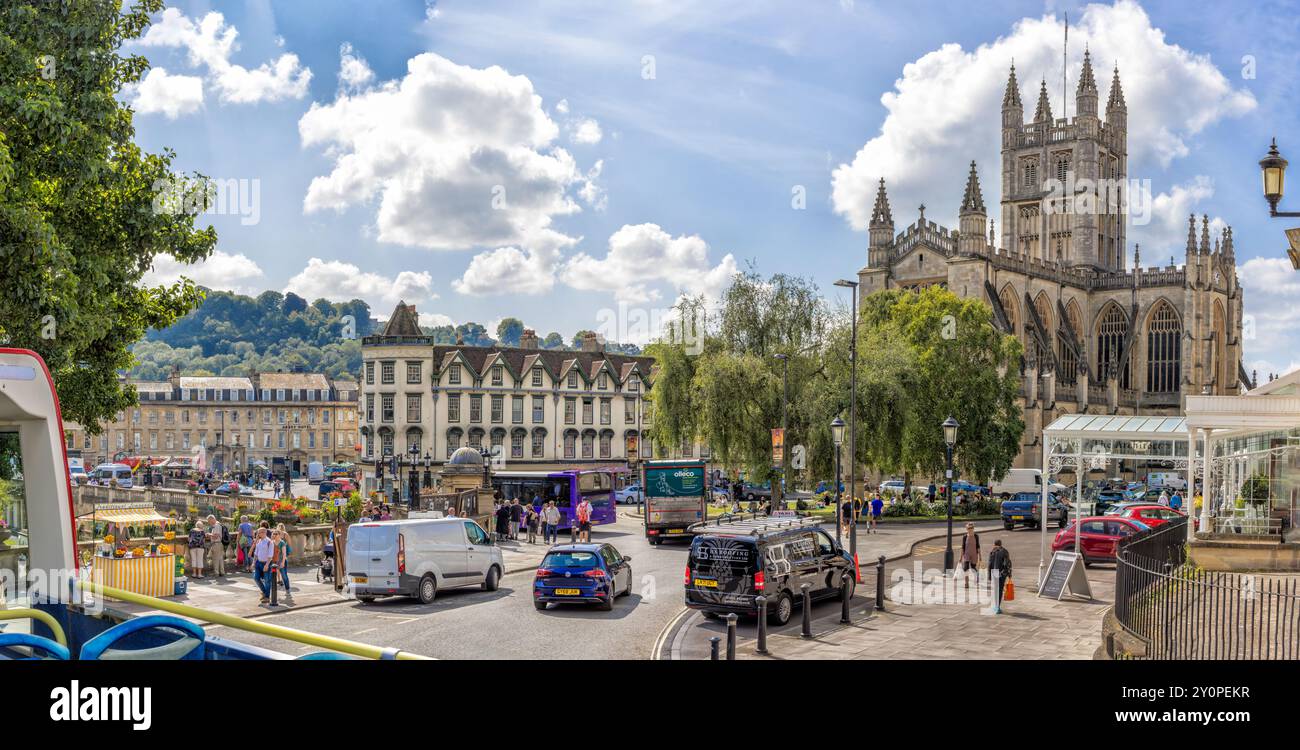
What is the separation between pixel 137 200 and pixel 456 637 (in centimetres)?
887

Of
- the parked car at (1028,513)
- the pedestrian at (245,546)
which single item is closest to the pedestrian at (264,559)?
the pedestrian at (245,546)

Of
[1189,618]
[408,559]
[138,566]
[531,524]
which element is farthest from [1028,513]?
[138,566]

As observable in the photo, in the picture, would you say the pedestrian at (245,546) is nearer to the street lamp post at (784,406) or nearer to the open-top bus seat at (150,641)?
the street lamp post at (784,406)

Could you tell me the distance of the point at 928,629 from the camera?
1819 centimetres

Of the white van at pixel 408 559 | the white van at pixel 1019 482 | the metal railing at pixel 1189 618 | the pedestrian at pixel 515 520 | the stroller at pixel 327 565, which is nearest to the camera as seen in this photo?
the metal railing at pixel 1189 618

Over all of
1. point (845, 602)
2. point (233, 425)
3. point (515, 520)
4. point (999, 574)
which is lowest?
point (515, 520)

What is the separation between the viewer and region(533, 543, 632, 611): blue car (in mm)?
20688

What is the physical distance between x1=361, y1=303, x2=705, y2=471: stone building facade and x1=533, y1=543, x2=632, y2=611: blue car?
4918 centimetres

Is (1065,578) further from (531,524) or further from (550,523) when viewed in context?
(531,524)

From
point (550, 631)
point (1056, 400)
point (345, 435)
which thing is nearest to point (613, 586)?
point (550, 631)

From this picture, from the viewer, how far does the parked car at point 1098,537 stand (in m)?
27.4

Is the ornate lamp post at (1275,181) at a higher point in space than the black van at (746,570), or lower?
higher

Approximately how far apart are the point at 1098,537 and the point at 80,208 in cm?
2511

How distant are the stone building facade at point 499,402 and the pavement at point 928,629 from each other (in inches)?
1927
